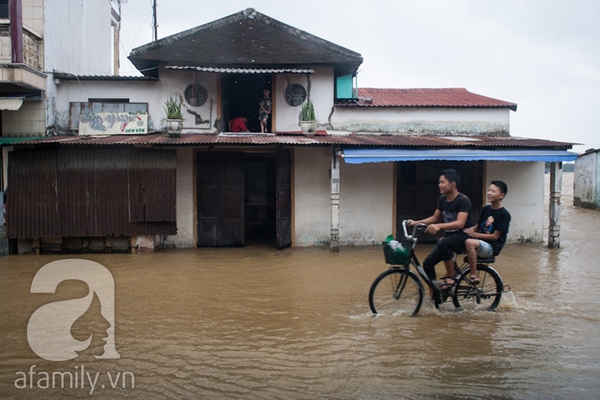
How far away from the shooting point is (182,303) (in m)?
6.54

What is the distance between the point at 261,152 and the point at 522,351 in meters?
8.17

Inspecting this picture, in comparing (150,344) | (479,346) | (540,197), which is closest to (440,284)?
(479,346)

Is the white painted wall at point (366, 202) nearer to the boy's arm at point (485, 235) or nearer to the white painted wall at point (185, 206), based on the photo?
the white painted wall at point (185, 206)

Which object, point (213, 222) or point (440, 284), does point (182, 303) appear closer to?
point (440, 284)

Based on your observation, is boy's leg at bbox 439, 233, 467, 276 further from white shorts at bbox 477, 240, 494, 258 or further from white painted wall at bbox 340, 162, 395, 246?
white painted wall at bbox 340, 162, 395, 246

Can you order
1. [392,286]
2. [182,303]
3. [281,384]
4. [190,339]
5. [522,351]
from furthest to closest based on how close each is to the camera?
1. [182,303]
2. [392,286]
3. [190,339]
4. [522,351]
5. [281,384]

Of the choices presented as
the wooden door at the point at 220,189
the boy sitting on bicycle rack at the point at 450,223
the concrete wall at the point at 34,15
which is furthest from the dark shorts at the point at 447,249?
the concrete wall at the point at 34,15

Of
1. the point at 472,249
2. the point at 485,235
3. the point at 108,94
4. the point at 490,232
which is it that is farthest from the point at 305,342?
the point at 108,94

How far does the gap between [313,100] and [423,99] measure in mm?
3415

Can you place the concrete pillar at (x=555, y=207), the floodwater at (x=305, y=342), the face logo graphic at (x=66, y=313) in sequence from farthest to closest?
1. the concrete pillar at (x=555, y=207)
2. the face logo graphic at (x=66, y=313)
3. the floodwater at (x=305, y=342)

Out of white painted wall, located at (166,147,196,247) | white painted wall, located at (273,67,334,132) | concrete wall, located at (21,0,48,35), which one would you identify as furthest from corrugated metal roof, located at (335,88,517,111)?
concrete wall, located at (21,0,48,35)

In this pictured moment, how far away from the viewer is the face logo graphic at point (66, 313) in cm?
475

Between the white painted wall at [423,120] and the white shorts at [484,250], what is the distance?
680cm

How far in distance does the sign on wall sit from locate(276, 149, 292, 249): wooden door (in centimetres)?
343
